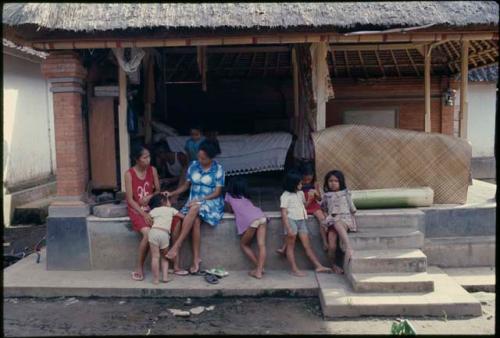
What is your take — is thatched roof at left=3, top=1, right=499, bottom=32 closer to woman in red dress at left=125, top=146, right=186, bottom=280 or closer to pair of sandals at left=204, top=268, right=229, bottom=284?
woman in red dress at left=125, top=146, right=186, bottom=280

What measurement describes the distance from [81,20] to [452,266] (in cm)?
587

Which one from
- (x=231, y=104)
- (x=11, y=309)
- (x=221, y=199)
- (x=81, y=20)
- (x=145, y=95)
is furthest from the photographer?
(x=231, y=104)

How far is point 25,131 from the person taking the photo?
12125 millimetres

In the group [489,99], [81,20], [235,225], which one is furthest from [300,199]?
[489,99]

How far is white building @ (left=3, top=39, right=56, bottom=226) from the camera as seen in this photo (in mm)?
11180

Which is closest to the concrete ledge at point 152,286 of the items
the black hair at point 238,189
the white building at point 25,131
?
the black hair at point 238,189

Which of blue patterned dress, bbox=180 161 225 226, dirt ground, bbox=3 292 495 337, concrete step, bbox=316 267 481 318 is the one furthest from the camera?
blue patterned dress, bbox=180 161 225 226

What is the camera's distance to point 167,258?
21.4ft

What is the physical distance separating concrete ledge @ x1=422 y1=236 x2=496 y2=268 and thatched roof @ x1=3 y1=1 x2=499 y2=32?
2.87 meters

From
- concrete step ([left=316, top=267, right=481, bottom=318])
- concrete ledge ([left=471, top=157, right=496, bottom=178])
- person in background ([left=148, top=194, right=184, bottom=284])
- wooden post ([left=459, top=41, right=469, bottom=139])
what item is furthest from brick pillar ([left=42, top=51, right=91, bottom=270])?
concrete ledge ([left=471, top=157, right=496, bottom=178])

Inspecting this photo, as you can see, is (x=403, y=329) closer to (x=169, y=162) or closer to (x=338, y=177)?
(x=338, y=177)

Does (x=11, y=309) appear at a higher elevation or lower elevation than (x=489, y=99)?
lower

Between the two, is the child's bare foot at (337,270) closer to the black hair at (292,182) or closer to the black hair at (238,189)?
the black hair at (292,182)

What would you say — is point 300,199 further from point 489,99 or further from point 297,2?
point 489,99
